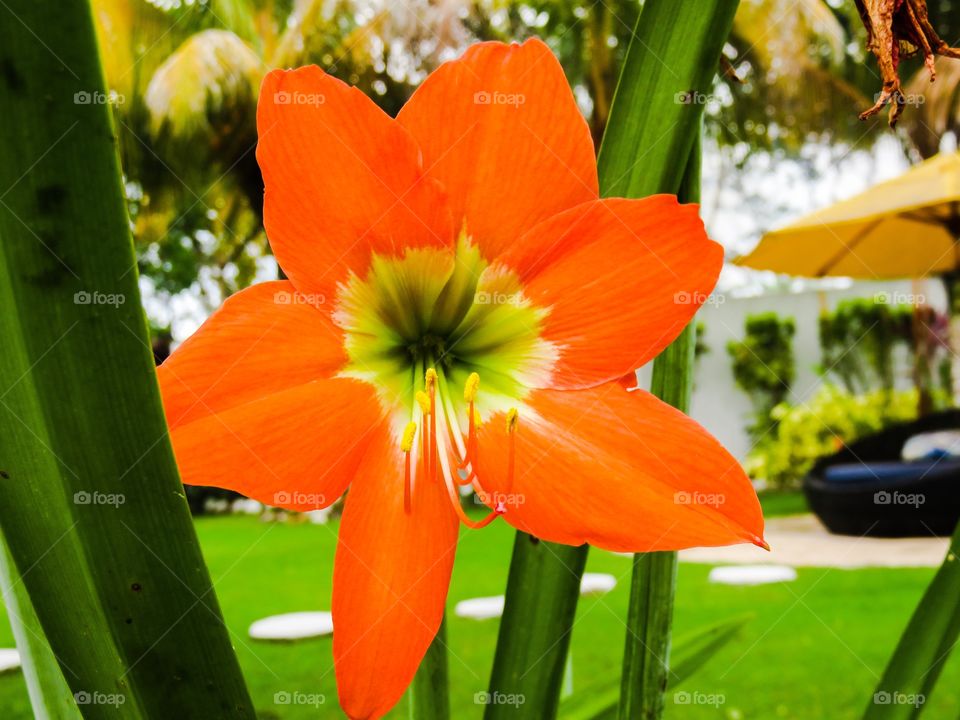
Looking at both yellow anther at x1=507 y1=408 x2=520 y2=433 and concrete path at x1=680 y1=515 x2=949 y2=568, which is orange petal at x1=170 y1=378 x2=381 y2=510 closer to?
yellow anther at x1=507 y1=408 x2=520 y2=433

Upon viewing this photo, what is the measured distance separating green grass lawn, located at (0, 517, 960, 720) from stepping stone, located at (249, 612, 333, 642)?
0.15 feet

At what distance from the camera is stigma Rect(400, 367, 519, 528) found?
287 mm

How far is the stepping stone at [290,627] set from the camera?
335cm

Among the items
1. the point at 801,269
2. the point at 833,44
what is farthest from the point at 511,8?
Result: the point at 801,269

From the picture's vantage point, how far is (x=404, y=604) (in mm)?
260

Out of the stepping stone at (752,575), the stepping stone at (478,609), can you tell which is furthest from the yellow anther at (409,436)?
the stepping stone at (752,575)

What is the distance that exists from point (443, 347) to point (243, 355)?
0.10 m

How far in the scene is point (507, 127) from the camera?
289mm

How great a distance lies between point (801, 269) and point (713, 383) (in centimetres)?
452

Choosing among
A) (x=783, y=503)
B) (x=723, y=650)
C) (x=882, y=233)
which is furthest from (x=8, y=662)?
(x=783, y=503)

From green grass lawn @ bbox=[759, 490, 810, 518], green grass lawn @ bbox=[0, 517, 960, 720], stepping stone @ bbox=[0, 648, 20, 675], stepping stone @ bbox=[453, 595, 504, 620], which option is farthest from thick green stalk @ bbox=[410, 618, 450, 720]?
green grass lawn @ bbox=[759, 490, 810, 518]

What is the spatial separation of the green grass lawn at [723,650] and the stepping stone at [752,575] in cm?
6

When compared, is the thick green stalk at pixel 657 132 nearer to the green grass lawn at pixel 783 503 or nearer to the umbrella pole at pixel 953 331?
the green grass lawn at pixel 783 503

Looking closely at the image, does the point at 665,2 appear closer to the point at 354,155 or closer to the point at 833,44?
the point at 354,155
